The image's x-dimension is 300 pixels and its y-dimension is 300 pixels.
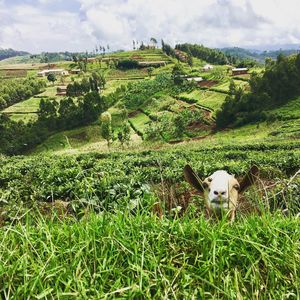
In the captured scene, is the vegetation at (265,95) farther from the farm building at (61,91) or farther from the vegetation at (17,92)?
the vegetation at (17,92)

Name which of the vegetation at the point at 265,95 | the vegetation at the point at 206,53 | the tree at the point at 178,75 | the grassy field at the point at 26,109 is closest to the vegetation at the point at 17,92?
the grassy field at the point at 26,109

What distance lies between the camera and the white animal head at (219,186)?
340 cm

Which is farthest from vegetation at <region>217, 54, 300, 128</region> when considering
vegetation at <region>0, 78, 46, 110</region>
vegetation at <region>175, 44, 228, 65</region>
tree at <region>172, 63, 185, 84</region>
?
vegetation at <region>175, 44, 228, 65</region>

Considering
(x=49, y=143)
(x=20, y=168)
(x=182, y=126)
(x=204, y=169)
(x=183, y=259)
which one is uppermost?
(x=183, y=259)

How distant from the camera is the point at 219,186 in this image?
3.64m

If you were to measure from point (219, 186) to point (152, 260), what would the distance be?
1819 mm

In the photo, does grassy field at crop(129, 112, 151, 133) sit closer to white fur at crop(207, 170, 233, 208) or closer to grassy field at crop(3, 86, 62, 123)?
grassy field at crop(3, 86, 62, 123)

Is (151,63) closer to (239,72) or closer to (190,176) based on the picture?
(239,72)

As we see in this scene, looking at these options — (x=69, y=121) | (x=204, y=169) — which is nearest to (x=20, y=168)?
(x=204, y=169)

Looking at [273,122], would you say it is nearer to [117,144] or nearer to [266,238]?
[117,144]

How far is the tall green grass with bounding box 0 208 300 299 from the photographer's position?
1.83 metres

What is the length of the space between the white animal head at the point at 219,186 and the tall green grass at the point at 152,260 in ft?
3.81

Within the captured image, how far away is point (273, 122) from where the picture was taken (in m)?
60.0

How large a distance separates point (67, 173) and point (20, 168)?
12.0 m
